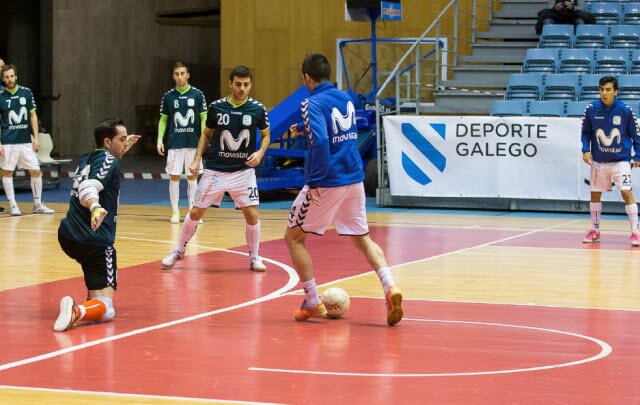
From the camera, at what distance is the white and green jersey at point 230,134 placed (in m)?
12.0

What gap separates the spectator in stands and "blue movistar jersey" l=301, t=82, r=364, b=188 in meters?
15.1

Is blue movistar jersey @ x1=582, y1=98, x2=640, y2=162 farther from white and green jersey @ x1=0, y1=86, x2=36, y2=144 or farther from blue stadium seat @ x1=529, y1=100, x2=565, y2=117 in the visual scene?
white and green jersey @ x1=0, y1=86, x2=36, y2=144

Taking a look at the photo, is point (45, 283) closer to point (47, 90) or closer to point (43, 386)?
point (43, 386)

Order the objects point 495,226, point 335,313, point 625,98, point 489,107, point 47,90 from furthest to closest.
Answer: point 47,90 → point 489,107 → point 625,98 → point 495,226 → point 335,313

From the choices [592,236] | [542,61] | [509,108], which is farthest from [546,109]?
[592,236]

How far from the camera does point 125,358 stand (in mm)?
7430

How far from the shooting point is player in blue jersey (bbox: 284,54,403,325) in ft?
28.6

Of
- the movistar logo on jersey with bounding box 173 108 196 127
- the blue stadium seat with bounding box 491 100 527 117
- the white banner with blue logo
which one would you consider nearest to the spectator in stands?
the blue stadium seat with bounding box 491 100 527 117

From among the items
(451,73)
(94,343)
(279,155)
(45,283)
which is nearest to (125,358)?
(94,343)

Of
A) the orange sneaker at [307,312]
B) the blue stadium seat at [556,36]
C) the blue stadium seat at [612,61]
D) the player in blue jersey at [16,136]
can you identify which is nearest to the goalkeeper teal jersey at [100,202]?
the orange sneaker at [307,312]

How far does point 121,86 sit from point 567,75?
17.6 metres

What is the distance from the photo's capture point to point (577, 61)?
21.9m

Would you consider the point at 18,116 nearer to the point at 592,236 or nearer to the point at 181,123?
the point at 181,123

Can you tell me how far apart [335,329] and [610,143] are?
23.7ft
